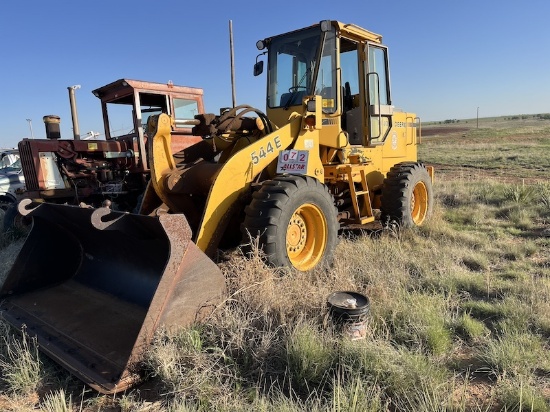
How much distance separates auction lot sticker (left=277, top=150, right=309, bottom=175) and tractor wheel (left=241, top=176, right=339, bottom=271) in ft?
0.88

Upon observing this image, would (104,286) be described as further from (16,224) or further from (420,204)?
(420,204)

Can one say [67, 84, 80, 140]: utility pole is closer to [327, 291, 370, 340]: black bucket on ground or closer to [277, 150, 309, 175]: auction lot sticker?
[277, 150, 309, 175]: auction lot sticker

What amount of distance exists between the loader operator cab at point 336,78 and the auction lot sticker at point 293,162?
99cm

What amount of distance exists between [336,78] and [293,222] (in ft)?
7.94

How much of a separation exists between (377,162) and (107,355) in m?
5.34

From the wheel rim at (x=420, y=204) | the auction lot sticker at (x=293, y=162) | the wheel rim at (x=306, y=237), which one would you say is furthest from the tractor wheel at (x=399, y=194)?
the auction lot sticker at (x=293, y=162)

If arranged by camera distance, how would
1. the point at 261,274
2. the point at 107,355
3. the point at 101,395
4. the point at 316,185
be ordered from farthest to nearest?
the point at 316,185
the point at 261,274
the point at 107,355
the point at 101,395

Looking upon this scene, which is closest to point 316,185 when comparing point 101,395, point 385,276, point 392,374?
point 385,276

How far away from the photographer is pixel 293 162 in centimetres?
509

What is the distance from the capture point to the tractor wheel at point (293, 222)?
4.27m

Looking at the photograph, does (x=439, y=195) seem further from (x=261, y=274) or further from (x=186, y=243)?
(x=186, y=243)

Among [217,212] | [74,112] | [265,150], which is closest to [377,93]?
[265,150]

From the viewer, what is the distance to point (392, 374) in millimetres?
2723

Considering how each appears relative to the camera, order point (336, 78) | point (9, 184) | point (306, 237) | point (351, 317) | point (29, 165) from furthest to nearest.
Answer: point (9, 184)
point (29, 165)
point (336, 78)
point (306, 237)
point (351, 317)
